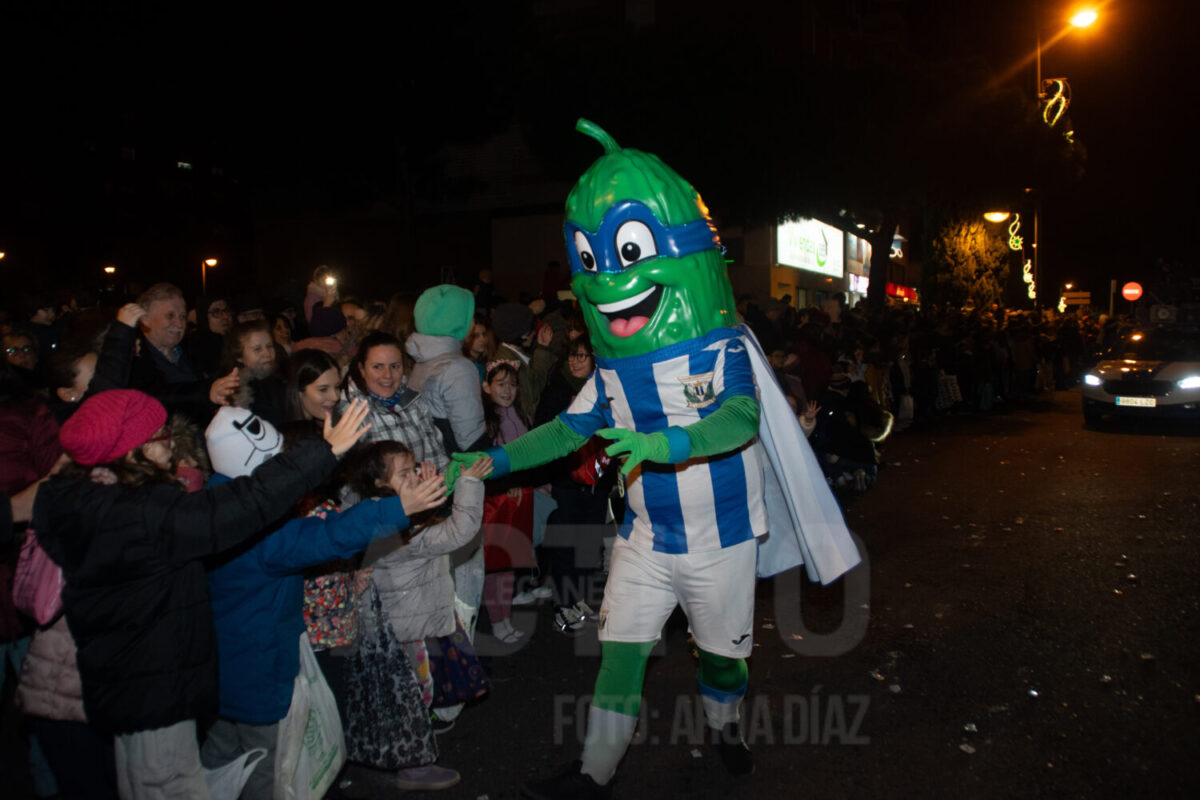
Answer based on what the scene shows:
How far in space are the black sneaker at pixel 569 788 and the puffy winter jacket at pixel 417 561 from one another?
0.76m

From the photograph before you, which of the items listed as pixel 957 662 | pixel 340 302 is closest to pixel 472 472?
pixel 957 662

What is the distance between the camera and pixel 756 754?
12.9 feet

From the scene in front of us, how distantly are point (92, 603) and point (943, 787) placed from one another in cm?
322

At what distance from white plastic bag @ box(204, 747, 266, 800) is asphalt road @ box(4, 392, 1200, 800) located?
817 mm

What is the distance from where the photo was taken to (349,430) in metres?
2.78

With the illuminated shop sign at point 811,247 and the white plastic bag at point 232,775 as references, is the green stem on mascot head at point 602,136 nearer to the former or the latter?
the white plastic bag at point 232,775

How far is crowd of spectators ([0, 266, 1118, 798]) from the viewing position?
102 inches

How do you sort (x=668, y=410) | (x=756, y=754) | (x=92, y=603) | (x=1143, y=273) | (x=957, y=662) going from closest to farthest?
(x=92, y=603), (x=668, y=410), (x=756, y=754), (x=957, y=662), (x=1143, y=273)

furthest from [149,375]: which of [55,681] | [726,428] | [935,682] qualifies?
[935,682]

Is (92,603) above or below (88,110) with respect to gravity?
below

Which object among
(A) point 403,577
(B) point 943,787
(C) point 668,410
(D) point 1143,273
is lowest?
(B) point 943,787

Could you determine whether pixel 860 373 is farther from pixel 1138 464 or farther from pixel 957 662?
pixel 957 662

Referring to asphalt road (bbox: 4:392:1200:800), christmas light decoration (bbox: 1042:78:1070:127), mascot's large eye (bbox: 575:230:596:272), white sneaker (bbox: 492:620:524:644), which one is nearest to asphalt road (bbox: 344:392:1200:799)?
asphalt road (bbox: 4:392:1200:800)

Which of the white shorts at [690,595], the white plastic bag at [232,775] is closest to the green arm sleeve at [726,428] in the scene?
the white shorts at [690,595]
